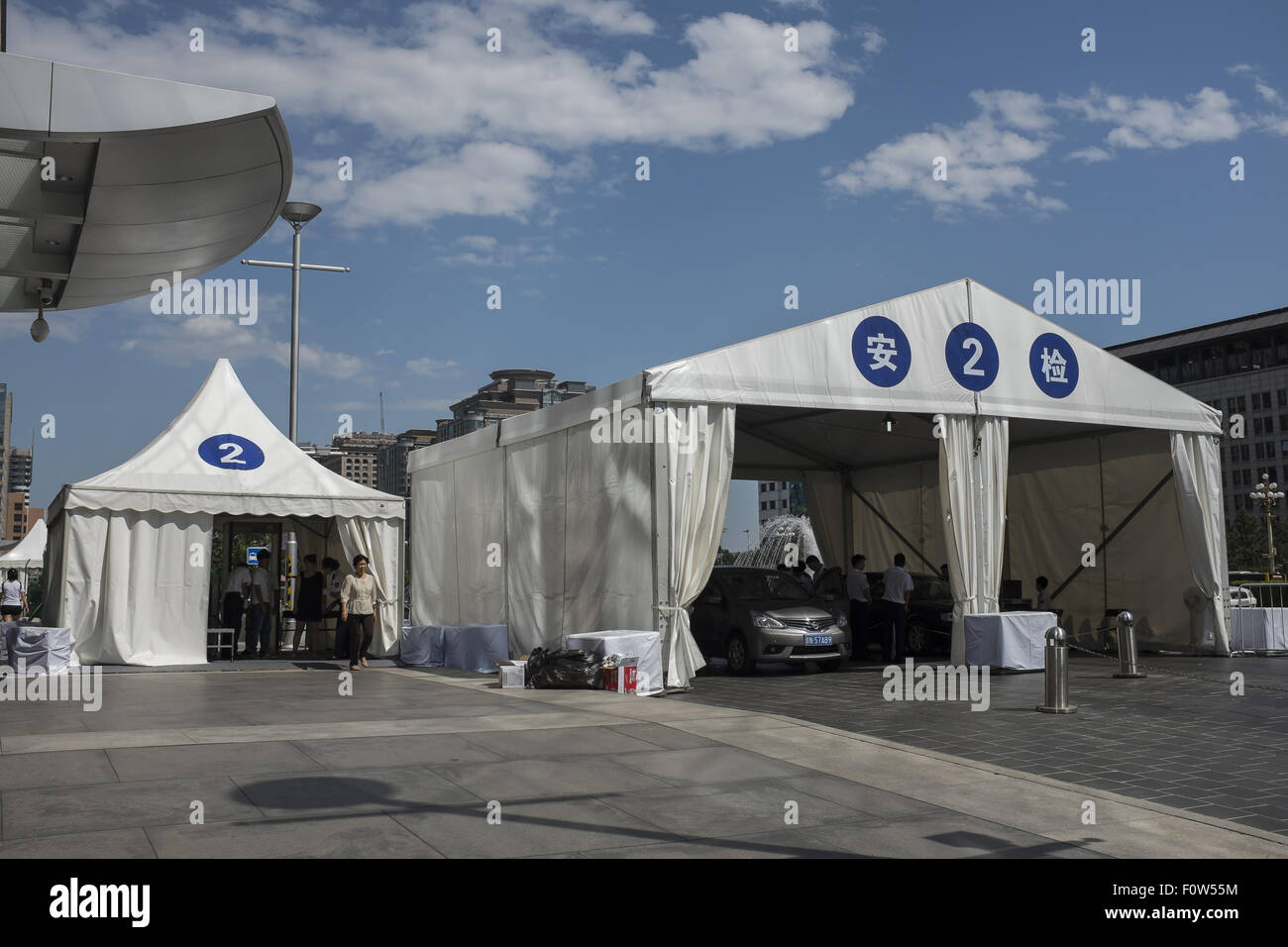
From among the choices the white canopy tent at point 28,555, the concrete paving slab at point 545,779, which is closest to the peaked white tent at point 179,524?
the concrete paving slab at point 545,779

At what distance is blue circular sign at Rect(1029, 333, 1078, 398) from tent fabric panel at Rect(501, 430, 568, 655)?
7442 mm

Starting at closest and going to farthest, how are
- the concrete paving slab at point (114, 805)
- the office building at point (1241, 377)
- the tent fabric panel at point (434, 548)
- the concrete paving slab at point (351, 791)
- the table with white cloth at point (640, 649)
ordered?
the concrete paving slab at point (114, 805)
the concrete paving slab at point (351, 791)
the table with white cloth at point (640, 649)
the tent fabric panel at point (434, 548)
the office building at point (1241, 377)

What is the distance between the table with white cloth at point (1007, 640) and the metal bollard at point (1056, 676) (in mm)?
4362

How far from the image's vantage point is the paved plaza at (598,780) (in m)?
5.77

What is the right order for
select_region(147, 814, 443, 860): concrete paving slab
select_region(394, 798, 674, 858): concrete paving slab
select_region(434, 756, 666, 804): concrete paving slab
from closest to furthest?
select_region(147, 814, 443, 860): concrete paving slab, select_region(394, 798, 674, 858): concrete paving slab, select_region(434, 756, 666, 804): concrete paving slab

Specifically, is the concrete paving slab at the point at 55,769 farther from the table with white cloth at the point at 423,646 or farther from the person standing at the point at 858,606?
the person standing at the point at 858,606

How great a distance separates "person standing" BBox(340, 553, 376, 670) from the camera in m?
17.0

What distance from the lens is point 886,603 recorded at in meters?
17.7

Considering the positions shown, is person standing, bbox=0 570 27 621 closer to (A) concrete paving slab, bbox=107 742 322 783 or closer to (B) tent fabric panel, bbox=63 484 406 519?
(B) tent fabric panel, bbox=63 484 406 519

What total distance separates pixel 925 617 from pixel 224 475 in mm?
12408

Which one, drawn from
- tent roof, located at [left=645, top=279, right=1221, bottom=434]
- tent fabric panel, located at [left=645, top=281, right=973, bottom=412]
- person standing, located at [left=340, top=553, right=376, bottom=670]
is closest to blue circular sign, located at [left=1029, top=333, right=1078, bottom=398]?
tent roof, located at [left=645, top=279, right=1221, bottom=434]

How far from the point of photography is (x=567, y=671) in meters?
13.5
